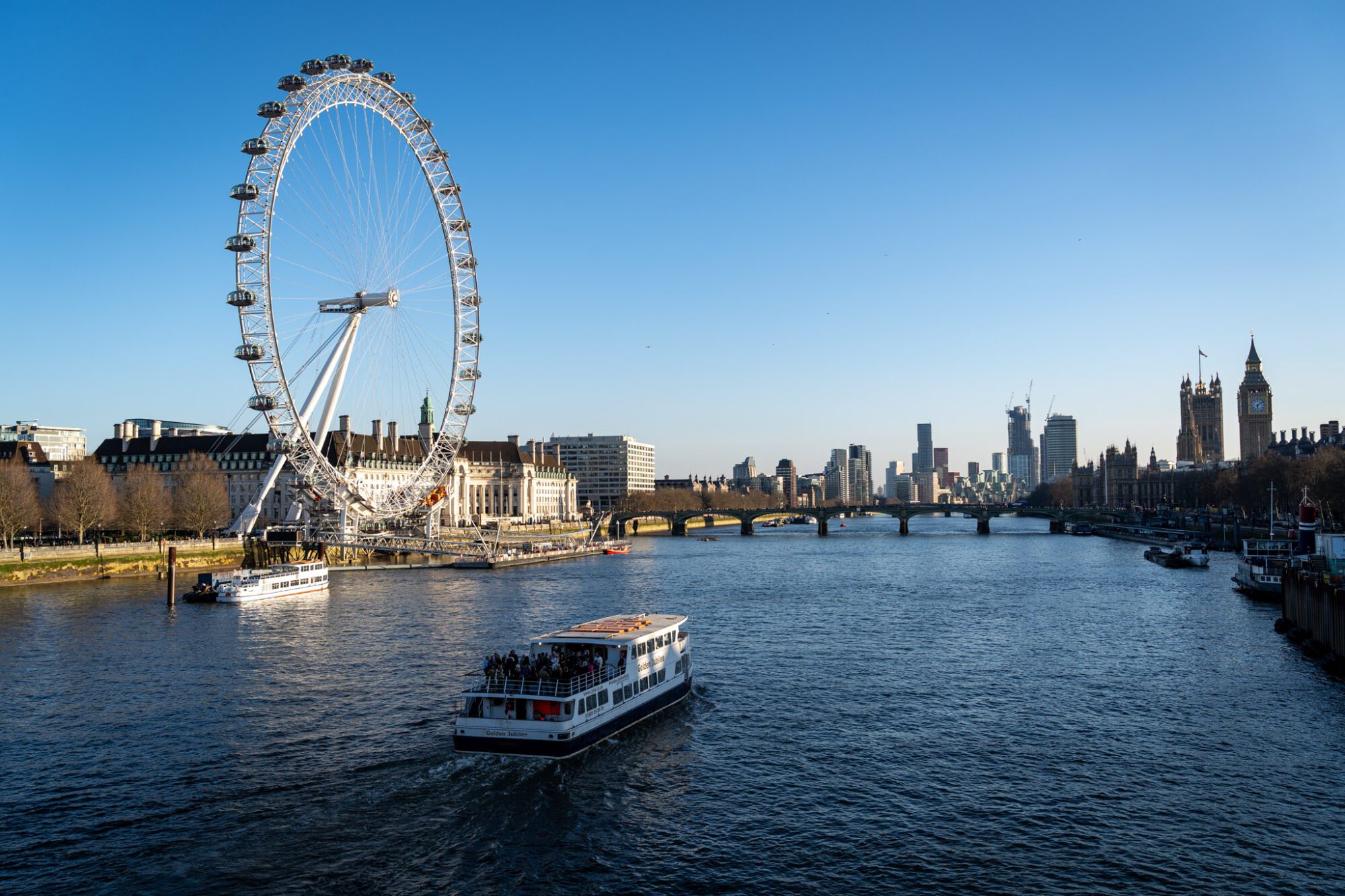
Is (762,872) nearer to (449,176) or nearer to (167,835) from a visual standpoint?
(167,835)

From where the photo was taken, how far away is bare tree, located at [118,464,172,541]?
115250 mm

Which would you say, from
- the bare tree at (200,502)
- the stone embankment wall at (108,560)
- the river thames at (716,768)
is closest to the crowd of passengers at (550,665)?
the river thames at (716,768)

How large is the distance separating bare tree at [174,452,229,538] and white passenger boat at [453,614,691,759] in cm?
9271

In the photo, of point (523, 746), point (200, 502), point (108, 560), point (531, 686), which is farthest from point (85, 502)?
point (523, 746)

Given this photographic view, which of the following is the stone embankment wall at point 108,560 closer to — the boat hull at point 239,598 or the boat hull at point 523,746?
the boat hull at point 239,598

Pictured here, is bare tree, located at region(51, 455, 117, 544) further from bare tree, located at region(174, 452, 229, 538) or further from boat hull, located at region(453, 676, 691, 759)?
boat hull, located at region(453, 676, 691, 759)

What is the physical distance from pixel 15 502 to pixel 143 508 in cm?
1309

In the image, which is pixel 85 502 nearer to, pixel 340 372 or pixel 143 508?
pixel 143 508

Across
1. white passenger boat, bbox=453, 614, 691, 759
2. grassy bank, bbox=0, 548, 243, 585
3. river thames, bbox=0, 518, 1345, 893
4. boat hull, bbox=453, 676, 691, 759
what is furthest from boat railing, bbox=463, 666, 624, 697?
grassy bank, bbox=0, 548, 243, 585

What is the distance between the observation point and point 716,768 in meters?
32.8

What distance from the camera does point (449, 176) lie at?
10200 centimetres

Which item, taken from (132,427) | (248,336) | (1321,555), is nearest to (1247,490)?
(1321,555)

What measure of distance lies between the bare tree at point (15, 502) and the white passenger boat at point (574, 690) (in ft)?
260

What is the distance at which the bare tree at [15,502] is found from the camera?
3890 inches
